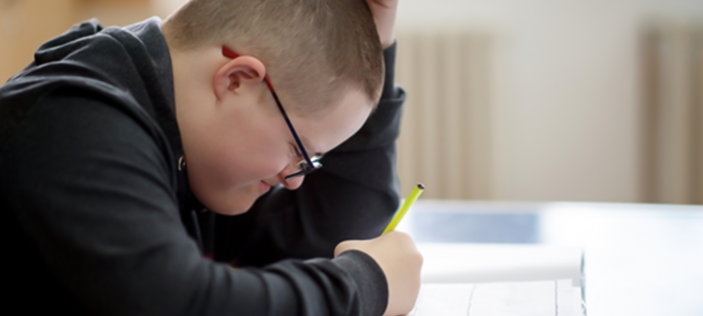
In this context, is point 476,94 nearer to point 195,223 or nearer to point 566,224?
point 566,224

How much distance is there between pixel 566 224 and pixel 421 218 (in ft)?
0.95

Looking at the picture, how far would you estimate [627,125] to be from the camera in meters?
2.42

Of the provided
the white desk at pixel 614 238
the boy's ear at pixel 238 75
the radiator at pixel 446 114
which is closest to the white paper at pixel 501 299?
the white desk at pixel 614 238

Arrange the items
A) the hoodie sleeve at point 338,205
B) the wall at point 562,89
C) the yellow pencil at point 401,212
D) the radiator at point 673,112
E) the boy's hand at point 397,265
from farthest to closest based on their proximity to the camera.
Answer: the wall at point 562,89
the radiator at point 673,112
the hoodie sleeve at point 338,205
the yellow pencil at point 401,212
the boy's hand at point 397,265

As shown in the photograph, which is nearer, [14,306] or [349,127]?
[14,306]

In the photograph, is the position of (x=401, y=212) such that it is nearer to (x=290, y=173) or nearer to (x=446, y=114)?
(x=290, y=173)

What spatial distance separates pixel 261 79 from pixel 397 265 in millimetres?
246

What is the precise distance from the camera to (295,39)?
2.15ft

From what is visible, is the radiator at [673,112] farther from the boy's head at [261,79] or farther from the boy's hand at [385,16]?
the boy's head at [261,79]

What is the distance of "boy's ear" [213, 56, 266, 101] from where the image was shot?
24.9 inches

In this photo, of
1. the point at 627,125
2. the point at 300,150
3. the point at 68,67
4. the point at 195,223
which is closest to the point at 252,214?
the point at 195,223

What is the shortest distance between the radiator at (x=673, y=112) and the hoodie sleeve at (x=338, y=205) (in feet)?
5.78

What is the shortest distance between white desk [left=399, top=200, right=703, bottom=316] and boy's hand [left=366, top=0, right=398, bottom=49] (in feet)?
1.26

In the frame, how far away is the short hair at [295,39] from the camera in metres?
0.66
